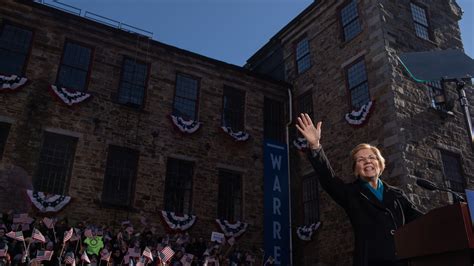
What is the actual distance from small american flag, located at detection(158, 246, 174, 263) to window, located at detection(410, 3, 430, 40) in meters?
11.9

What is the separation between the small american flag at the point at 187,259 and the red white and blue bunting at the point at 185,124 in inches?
184

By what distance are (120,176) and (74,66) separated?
404 centimetres

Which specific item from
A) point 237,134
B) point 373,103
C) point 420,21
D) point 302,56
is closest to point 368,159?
point 373,103

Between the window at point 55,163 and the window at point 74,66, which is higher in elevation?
the window at point 74,66

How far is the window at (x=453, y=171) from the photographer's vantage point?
1381 cm

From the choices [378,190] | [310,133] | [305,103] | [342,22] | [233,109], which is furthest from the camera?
[305,103]

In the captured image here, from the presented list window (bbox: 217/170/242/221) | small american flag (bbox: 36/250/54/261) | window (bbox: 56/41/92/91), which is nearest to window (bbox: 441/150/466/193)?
window (bbox: 217/170/242/221)

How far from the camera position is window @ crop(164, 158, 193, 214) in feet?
47.6

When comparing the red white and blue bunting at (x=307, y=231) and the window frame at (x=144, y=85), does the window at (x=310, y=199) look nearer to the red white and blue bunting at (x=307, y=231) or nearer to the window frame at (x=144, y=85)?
the red white and blue bunting at (x=307, y=231)

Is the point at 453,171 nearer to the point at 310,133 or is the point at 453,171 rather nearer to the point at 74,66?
the point at 310,133

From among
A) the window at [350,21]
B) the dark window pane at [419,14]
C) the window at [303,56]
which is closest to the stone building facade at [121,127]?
the window at [303,56]

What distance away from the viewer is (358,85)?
15.2 meters

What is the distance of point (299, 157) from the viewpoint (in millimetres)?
17172

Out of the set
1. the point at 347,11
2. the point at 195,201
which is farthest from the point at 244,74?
the point at 195,201
